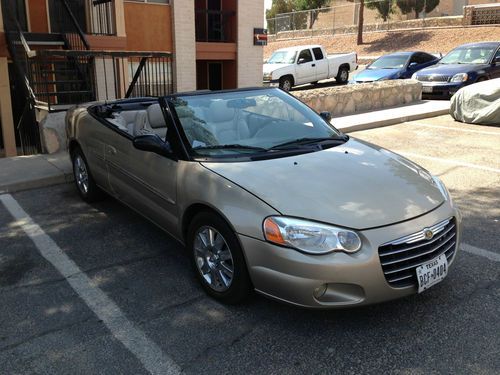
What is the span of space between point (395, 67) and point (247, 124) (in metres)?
14.1

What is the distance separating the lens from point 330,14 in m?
46.5

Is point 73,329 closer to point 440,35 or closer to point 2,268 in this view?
point 2,268

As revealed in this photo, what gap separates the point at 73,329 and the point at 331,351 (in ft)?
5.48

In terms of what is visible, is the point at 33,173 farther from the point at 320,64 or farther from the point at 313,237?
the point at 320,64

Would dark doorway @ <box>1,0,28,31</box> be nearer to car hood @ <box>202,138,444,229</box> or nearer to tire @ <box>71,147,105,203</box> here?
tire @ <box>71,147,105,203</box>

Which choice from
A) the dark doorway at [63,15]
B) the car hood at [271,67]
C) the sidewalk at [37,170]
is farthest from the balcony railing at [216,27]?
the sidewalk at [37,170]

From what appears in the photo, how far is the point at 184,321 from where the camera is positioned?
336 centimetres

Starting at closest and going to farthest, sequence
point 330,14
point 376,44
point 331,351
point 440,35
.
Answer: point 331,351
point 440,35
point 376,44
point 330,14

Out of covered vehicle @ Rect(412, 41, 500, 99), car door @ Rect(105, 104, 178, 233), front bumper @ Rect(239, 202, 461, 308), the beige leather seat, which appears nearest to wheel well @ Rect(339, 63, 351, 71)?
covered vehicle @ Rect(412, 41, 500, 99)

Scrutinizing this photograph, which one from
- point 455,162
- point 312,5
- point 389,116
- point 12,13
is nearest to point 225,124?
point 455,162

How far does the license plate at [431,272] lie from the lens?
3.09 meters

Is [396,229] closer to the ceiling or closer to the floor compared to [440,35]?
closer to the floor

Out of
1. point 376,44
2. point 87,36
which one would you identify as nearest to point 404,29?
point 376,44

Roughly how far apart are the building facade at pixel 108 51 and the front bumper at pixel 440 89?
5.50 meters
